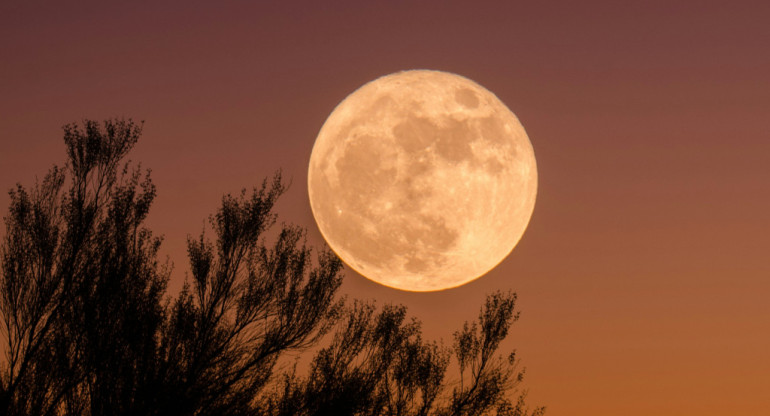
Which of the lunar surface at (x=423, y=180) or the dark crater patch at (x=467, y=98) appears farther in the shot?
the dark crater patch at (x=467, y=98)

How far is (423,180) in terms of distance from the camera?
422 inches

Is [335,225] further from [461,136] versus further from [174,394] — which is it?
[174,394]

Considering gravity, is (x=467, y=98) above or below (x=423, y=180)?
above

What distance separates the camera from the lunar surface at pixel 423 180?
10812mm

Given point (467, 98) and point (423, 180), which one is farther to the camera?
point (467, 98)

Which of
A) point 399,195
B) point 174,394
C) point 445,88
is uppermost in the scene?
point 445,88

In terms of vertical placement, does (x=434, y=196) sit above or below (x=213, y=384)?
above

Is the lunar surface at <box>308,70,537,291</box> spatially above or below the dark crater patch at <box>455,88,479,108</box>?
below

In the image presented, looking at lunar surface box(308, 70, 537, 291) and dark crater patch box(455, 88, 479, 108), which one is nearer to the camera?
lunar surface box(308, 70, 537, 291)

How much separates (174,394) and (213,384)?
34.2 inches

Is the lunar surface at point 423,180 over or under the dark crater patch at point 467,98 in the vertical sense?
under

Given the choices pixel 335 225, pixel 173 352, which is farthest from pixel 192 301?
pixel 335 225

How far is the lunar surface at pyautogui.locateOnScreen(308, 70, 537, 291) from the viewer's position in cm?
1081

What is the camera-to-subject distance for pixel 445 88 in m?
11.7
